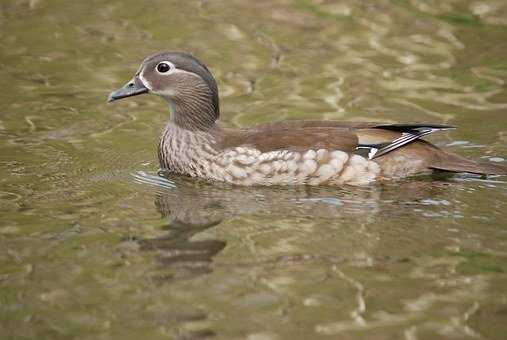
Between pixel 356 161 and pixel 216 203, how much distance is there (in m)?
1.33

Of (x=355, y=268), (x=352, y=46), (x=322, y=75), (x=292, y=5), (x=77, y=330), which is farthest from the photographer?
(x=292, y=5)

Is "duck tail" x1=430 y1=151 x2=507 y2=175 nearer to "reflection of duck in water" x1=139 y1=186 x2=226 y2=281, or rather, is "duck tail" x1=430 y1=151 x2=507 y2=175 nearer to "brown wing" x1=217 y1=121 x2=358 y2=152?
"brown wing" x1=217 y1=121 x2=358 y2=152

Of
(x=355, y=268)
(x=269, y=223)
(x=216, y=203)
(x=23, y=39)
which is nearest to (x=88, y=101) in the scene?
(x=23, y=39)

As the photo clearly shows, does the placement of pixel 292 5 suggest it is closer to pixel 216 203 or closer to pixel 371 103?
pixel 371 103

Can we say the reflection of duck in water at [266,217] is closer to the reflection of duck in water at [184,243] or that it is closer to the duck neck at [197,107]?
the reflection of duck in water at [184,243]

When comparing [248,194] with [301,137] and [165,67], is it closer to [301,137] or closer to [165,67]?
[301,137]

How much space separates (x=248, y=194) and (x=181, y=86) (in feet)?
4.58

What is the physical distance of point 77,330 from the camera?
6.23m

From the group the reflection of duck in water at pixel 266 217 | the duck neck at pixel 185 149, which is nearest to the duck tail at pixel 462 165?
the reflection of duck in water at pixel 266 217

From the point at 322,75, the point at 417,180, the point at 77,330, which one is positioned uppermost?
the point at 322,75

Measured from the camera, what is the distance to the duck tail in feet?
29.7

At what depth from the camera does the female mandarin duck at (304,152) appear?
30.0 feet

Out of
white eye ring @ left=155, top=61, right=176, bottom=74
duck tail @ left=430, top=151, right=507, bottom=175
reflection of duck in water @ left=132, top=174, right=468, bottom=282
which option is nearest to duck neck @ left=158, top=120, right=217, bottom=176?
reflection of duck in water @ left=132, top=174, right=468, bottom=282

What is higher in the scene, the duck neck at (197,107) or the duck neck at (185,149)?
the duck neck at (197,107)
